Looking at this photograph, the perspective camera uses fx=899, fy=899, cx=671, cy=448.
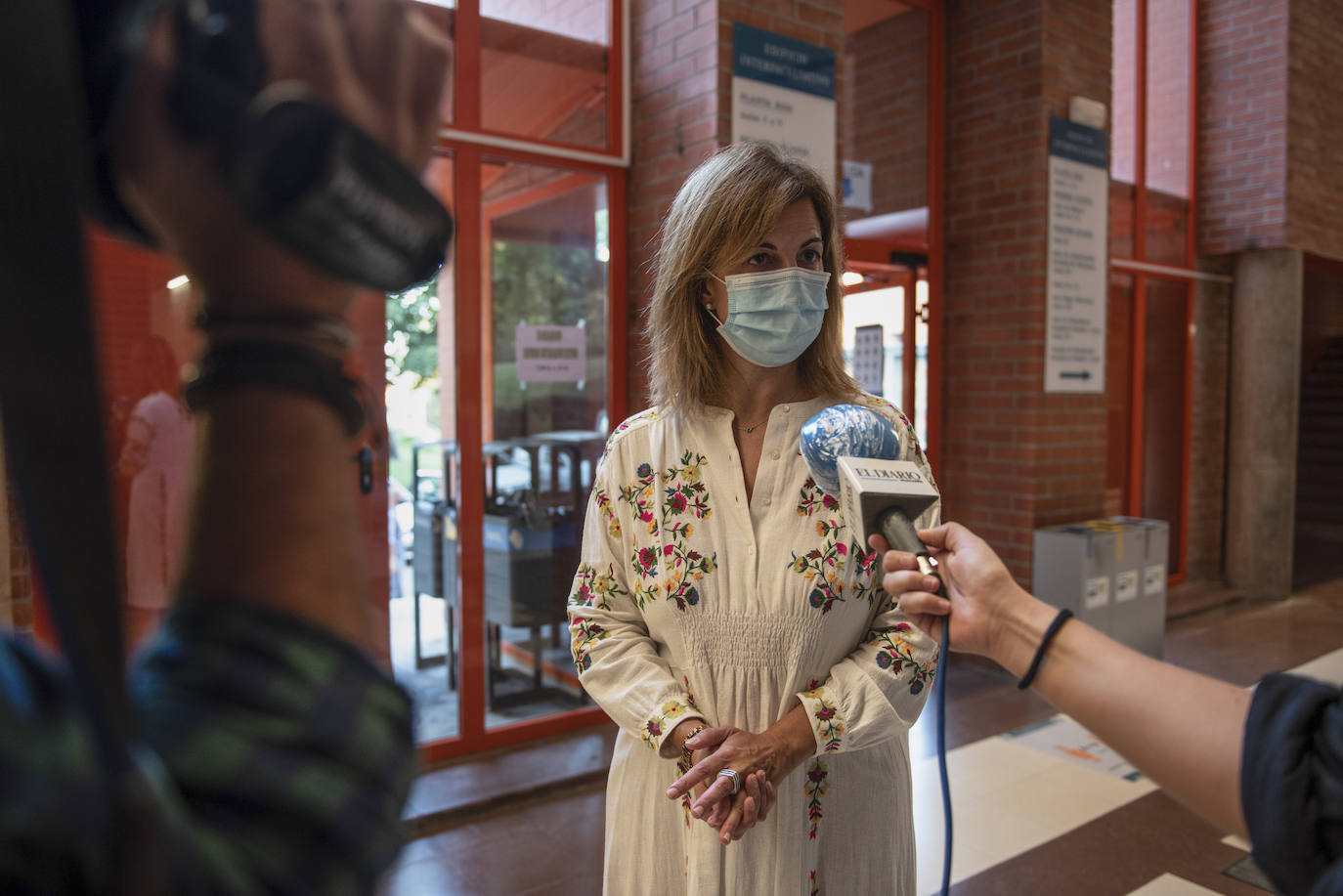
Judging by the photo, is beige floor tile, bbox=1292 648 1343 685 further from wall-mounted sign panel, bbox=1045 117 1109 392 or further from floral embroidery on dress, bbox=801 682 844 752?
floral embroidery on dress, bbox=801 682 844 752

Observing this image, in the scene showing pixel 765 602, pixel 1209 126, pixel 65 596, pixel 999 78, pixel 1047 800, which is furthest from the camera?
pixel 1209 126

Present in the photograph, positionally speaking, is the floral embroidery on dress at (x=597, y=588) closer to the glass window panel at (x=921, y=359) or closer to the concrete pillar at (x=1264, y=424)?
the glass window panel at (x=921, y=359)

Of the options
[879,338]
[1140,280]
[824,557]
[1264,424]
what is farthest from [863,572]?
[1264,424]

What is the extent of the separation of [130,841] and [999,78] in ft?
17.8

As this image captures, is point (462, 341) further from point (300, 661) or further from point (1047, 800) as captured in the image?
point (300, 661)

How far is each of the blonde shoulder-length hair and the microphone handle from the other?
542 mm

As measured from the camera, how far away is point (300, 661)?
314 millimetres

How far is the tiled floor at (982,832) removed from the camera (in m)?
2.74

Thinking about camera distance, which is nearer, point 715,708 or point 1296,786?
point 1296,786

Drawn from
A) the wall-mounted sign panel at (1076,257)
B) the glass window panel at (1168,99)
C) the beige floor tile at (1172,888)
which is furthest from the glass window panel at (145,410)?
the glass window panel at (1168,99)

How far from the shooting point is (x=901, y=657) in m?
1.40

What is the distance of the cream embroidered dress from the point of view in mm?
1363

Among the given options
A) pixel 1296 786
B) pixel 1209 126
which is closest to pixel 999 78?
pixel 1209 126

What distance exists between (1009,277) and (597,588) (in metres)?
4.04
